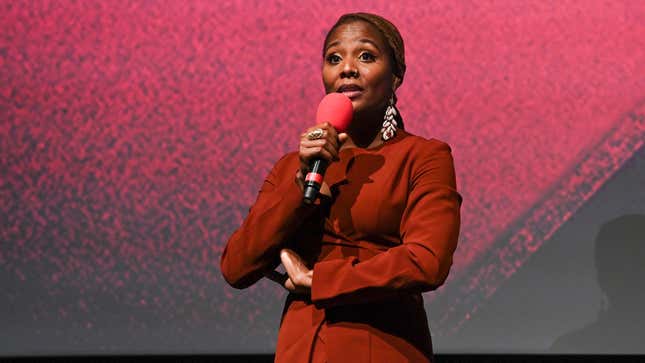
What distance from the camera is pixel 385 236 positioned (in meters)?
1.33

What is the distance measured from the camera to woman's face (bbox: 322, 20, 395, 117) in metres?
1.42

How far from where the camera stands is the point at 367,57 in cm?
144

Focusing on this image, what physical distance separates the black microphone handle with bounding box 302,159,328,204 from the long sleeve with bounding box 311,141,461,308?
0.11 meters

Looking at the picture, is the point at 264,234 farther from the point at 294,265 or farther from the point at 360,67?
the point at 360,67

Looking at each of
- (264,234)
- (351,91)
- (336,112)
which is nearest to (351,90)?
(351,91)

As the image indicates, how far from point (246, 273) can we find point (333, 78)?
39 centimetres

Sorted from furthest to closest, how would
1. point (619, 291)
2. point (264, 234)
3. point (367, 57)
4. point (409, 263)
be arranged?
point (619, 291) → point (367, 57) → point (264, 234) → point (409, 263)

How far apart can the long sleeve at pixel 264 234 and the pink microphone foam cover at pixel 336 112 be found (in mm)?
124

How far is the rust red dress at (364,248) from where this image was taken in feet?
4.09

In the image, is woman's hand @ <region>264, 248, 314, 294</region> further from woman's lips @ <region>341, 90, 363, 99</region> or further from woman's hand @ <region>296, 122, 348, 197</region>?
woman's lips @ <region>341, 90, 363, 99</region>

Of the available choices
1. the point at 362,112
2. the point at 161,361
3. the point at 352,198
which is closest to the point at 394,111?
the point at 362,112

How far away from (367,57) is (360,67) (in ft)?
0.09

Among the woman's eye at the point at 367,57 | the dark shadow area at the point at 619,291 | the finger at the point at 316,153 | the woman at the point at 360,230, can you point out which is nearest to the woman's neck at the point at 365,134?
the woman at the point at 360,230

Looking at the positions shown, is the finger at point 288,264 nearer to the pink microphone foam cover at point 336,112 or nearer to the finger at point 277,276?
the finger at point 277,276
